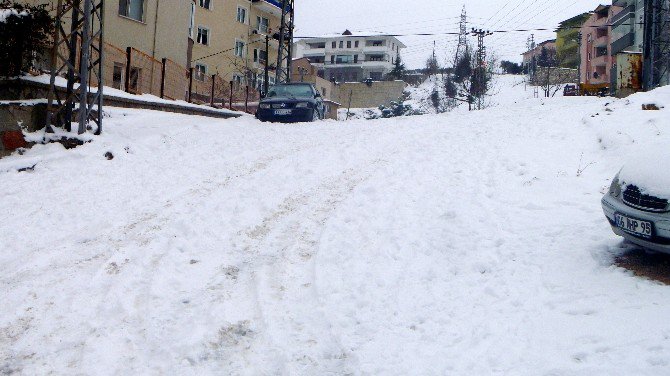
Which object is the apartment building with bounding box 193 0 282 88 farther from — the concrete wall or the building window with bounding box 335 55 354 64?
the building window with bounding box 335 55 354 64

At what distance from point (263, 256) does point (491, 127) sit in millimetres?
10946

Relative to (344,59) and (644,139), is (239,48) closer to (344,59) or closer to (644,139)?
(644,139)

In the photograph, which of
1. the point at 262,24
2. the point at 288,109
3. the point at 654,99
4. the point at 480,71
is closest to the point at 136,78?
the point at 288,109

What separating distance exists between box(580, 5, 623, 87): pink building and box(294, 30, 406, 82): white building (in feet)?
99.9

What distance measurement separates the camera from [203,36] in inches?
1558

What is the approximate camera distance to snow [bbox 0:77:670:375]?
3.72m

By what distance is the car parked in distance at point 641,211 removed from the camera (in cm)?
450

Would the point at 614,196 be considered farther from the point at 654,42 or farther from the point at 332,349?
the point at 654,42

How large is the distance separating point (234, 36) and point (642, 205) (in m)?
41.3

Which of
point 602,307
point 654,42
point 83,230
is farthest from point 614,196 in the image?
point 654,42

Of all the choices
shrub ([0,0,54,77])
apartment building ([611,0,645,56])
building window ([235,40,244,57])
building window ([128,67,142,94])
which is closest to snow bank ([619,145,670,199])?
shrub ([0,0,54,77])

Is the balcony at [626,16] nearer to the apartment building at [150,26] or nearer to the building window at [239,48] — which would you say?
the building window at [239,48]

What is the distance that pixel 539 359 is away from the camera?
362 centimetres

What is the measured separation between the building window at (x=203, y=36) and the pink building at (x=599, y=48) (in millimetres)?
42880
